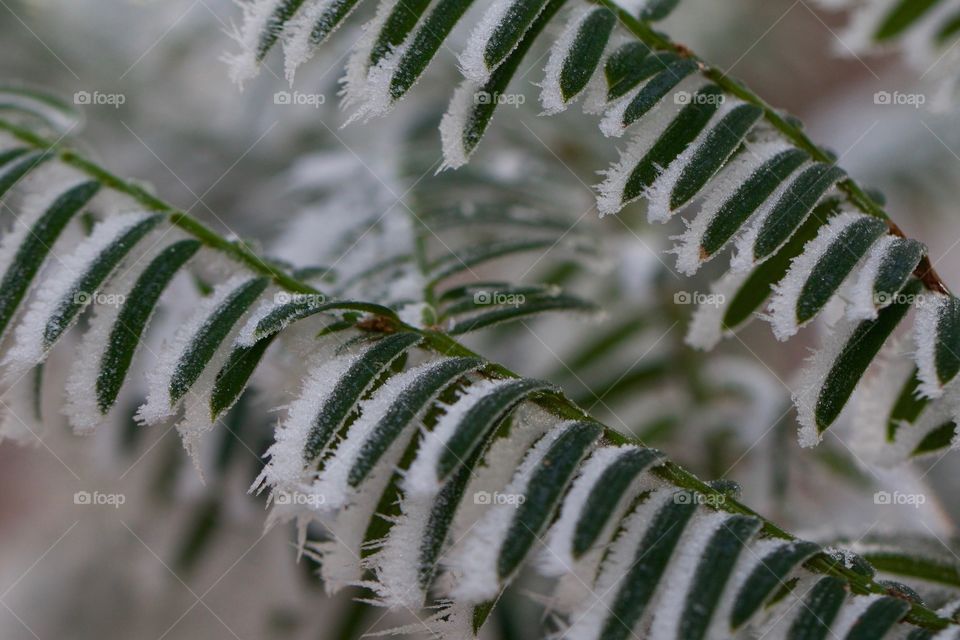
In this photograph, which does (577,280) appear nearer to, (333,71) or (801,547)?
(333,71)

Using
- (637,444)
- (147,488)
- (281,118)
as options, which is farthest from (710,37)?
(637,444)

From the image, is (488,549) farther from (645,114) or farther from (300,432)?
(645,114)

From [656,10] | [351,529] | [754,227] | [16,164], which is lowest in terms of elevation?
[351,529]

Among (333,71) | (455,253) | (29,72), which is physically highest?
(333,71)

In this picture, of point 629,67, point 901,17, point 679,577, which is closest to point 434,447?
point 679,577

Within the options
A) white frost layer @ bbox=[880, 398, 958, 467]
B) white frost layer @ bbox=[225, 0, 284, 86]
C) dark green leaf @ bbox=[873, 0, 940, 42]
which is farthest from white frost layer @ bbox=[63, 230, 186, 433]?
dark green leaf @ bbox=[873, 0, 940, 42]

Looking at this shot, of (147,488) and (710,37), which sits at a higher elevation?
(710,37)

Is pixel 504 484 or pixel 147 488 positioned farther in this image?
pixel 147 488
